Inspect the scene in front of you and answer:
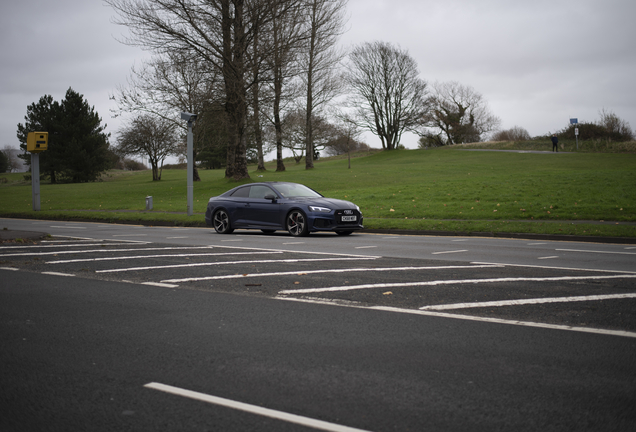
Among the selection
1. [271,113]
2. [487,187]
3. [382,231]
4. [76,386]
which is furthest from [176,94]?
[76,386]

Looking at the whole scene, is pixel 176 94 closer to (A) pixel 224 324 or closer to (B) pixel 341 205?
(B) pixel 341 205

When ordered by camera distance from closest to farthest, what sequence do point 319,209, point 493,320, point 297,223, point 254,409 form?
1. point 254,409
2. point 493,320
3. point 319,209
4. point 297,223

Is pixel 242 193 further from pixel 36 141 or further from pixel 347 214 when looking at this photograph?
pixel 36 141

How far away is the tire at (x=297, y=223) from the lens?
14540 millimetres

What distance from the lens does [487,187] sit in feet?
82.1

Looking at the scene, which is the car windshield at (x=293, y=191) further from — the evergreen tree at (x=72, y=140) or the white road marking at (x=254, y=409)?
the evergreen tree at (x=72, y=140)

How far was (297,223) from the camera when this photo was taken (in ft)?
48.2

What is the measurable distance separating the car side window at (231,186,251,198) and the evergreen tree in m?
53.8

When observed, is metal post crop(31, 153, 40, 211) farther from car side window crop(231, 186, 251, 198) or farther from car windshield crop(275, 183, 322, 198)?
car windshield crop(275, 183, 322, 198)

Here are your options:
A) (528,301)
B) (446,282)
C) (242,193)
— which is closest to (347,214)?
(242,193)

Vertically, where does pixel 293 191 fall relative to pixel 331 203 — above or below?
above

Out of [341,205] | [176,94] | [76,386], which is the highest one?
[176,94]

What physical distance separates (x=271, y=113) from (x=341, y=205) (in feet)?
119

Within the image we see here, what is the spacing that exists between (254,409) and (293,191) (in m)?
12.5
